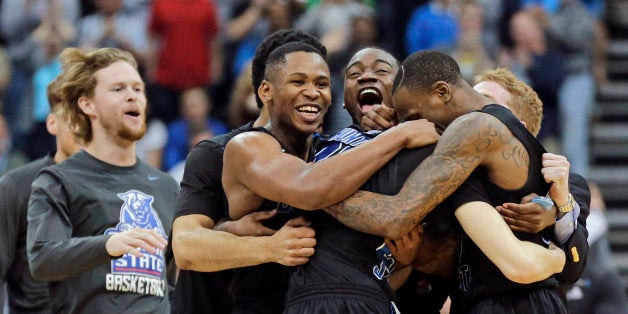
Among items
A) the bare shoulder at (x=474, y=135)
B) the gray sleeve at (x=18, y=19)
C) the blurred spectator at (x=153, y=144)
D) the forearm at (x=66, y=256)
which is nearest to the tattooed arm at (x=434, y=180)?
the bare shoulder at (x=474, y=135)

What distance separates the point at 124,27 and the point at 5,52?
1.31m

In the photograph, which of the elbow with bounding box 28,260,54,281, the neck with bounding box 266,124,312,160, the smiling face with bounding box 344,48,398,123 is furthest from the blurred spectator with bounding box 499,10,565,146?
the elbow with bounding box 28,260,54,281

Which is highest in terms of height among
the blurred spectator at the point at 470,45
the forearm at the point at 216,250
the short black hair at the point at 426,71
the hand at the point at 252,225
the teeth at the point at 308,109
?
the short black hair at the point at 426,71

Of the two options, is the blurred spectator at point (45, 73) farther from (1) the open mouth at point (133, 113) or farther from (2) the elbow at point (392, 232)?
(2) the elbow at point (392, 232)

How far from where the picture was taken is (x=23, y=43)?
12.3 m

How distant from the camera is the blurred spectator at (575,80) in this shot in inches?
476

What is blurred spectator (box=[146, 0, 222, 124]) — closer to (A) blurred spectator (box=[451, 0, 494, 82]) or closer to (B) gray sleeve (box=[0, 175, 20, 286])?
(A) blurred spectator (box=[451, 0, 494, 82])

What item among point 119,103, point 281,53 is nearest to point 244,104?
point 119,103

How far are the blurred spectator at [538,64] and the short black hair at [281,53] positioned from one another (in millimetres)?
6104

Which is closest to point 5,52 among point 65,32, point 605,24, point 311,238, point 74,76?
point 65,32

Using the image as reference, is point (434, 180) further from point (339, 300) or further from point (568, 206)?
point (568, 206)

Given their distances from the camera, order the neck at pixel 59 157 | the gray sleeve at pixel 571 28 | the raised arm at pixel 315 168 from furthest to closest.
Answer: the gray sleeve at pixel 571 28 → the neck at pixel 59 157 → the raised arm at pixel 315 168

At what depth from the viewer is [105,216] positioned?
6.59 metres

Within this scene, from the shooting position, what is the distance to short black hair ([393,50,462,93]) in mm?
5406
